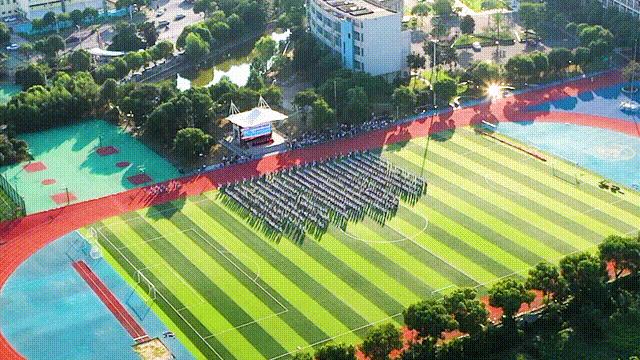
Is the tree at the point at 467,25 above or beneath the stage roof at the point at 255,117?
beneath

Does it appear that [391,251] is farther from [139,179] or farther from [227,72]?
[227,72]

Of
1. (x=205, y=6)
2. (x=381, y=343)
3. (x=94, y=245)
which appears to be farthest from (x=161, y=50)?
(x=381, y=343)

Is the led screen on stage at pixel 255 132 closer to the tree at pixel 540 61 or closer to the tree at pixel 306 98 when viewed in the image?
the tree at pixel 306 98

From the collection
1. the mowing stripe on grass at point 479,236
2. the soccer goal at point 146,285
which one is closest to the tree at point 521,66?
the mowing stripe on grass at point 479,236

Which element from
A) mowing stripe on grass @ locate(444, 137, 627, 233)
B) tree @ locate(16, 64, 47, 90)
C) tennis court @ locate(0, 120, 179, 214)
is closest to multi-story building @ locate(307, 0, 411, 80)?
mowing stripe on grass @ locate(444, 137, 627, 233)

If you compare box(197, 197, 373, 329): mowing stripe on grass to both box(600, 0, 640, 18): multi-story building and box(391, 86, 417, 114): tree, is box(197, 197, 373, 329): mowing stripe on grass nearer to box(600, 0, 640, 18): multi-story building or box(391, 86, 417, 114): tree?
box(391, 86, 417, 114): tree

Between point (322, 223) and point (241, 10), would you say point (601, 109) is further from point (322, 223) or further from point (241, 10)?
point (241, 10)
